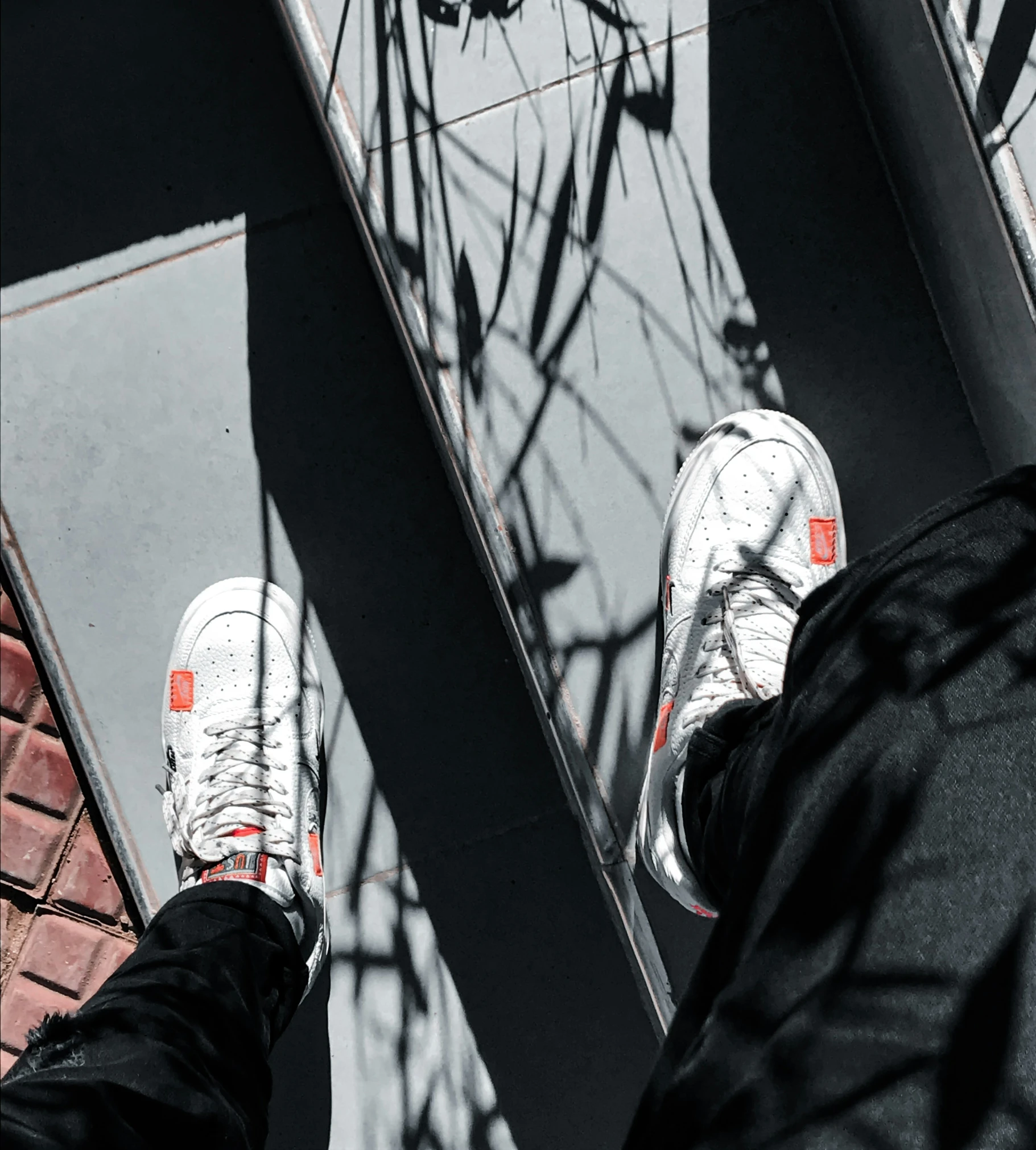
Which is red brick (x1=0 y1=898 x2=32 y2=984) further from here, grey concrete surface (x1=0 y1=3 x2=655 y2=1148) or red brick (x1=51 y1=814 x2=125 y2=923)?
grey concrete surface (x1=0 y1=3 x2=655 y2=1148)

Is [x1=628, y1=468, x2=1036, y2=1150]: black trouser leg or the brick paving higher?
the brick paving

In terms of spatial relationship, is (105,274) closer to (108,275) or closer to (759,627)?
(108,275)

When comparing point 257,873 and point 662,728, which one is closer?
point 662,728

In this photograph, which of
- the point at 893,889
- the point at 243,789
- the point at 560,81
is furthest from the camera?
the point at 243,789

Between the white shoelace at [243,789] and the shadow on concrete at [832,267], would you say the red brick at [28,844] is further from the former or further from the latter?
the shadow on concrete at [832,267]

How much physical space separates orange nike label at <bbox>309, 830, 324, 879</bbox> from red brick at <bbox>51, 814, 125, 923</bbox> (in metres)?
0.52

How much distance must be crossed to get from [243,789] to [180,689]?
0.25 meters

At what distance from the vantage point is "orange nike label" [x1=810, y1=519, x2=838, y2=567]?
1.93m

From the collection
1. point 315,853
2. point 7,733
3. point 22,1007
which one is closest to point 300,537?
point 315,853

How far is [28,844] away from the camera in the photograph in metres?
2.18

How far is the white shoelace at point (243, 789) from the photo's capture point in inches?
78.7

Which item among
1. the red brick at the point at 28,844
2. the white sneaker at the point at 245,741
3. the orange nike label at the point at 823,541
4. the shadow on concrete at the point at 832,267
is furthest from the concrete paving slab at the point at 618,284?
the red brick at the point at 28,844

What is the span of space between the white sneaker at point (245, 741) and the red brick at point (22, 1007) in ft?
1.61

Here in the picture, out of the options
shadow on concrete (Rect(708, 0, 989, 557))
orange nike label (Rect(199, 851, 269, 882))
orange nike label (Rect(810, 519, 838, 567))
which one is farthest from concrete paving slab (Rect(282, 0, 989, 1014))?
orange nike label (Rect(199, 851, 269, 882))
